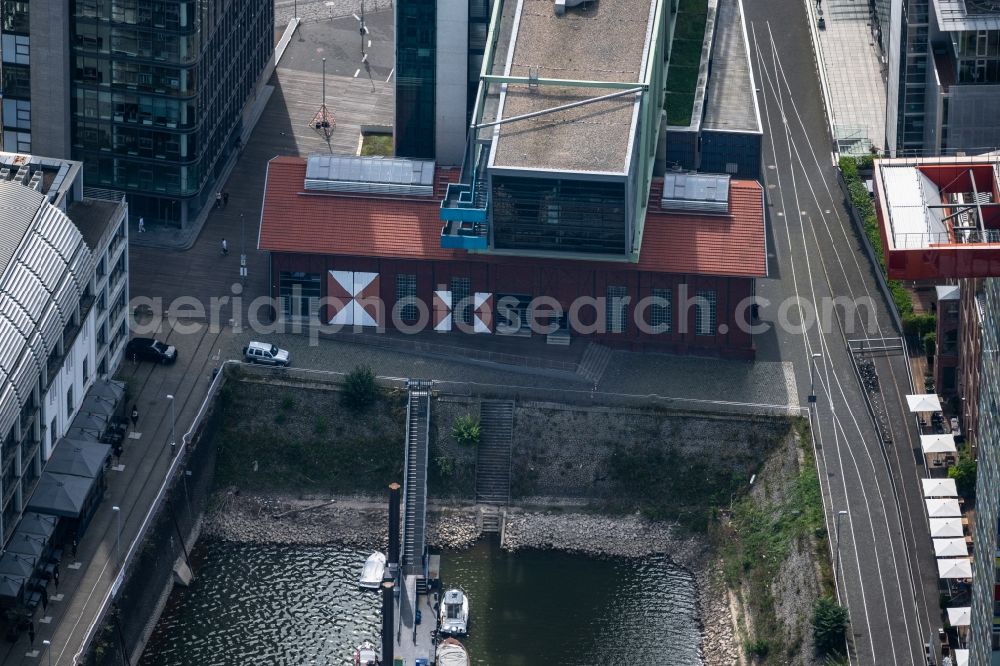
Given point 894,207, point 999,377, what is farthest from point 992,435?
point 894,207

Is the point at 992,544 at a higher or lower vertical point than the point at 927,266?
lower

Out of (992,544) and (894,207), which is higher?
(894,207)

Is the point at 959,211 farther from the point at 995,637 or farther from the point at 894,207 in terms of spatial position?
the point at 995,637

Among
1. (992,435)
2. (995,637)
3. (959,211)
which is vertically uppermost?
(959,211)

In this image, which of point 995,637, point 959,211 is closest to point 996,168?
point 959,211

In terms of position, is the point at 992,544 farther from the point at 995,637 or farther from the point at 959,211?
the point at 959,211

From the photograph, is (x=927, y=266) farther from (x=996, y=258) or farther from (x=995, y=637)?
(x=995, y=637)

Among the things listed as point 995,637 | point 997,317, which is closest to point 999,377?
point 997,317
